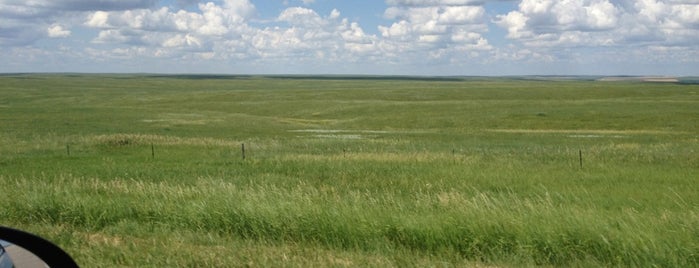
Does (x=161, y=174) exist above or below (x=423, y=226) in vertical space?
below

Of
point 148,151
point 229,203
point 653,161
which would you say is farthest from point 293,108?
point 229,203

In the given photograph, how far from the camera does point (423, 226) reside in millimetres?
8227

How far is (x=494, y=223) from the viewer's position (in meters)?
8.22

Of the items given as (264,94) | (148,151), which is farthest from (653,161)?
(264,94)

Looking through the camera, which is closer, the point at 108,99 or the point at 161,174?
the point at 161,174

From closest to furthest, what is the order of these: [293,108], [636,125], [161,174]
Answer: [161,174], [636,125], [293,108]

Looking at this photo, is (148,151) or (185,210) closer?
(185,210)

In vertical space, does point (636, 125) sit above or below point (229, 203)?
below

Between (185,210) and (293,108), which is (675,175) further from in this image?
(293,108)

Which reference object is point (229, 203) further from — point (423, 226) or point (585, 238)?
point (585, 238)

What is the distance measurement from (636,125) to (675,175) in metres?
42.0

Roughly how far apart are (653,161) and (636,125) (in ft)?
121

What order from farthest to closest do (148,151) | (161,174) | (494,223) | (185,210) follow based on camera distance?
(148,151)
(161,174)
(185,210)
(494,223)

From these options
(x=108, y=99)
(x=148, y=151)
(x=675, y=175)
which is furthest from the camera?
(x=108, y=99)
